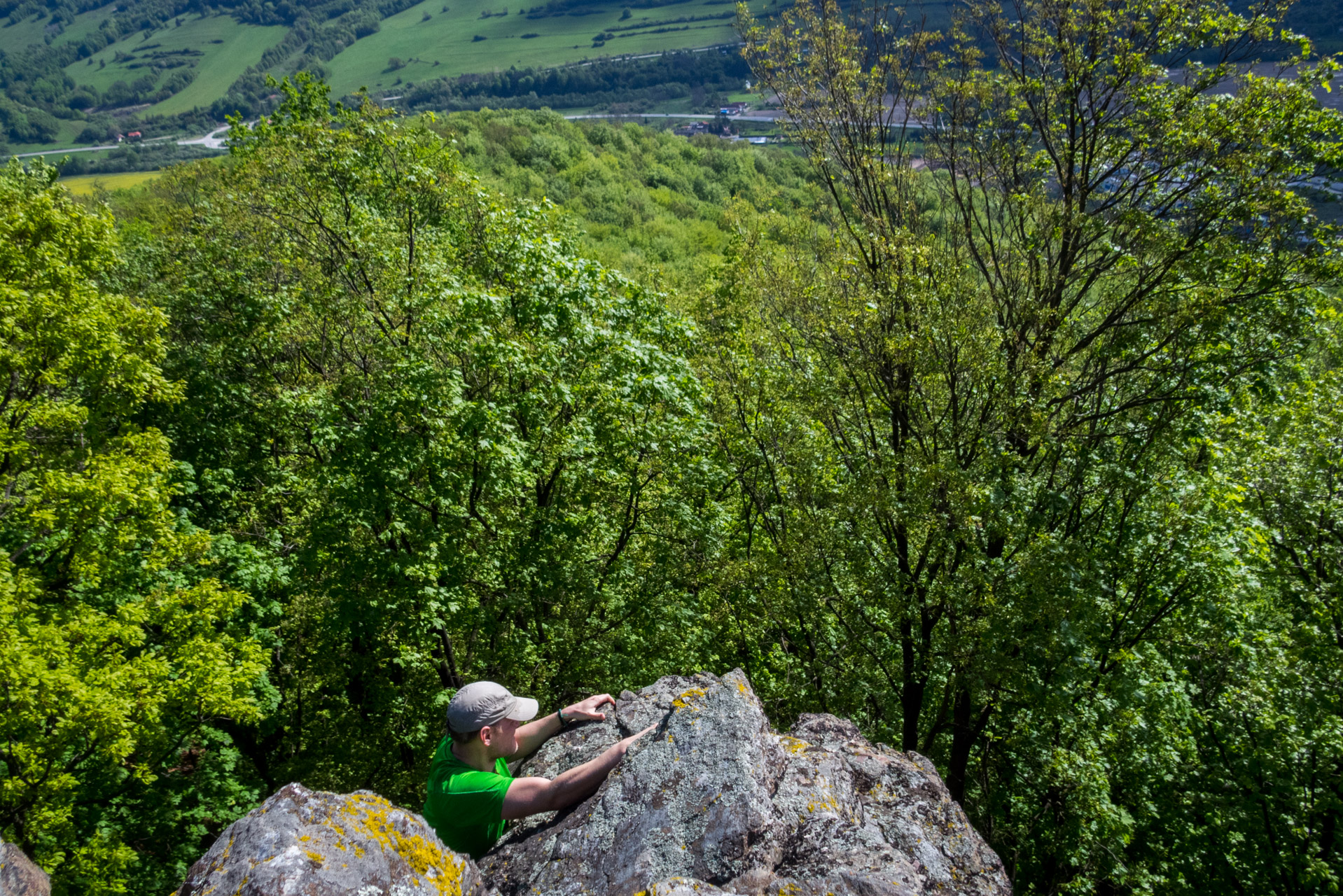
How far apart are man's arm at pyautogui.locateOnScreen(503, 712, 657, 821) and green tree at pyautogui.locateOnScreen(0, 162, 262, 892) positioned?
30.1 ft

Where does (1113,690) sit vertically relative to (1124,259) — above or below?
below

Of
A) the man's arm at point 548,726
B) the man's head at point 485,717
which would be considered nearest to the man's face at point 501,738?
the man's head at point 485,717

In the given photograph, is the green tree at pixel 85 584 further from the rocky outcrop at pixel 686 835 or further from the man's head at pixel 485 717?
the rocky outcrop at pixel 686 835

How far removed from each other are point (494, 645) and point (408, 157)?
12.6 metres

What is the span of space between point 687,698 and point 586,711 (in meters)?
1.15

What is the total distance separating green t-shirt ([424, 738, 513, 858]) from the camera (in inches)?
249

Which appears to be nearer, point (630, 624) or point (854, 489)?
point (854, 489)

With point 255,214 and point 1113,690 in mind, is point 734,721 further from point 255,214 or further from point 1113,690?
point 255,214

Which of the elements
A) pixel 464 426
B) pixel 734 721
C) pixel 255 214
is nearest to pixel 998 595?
pixel 734 721

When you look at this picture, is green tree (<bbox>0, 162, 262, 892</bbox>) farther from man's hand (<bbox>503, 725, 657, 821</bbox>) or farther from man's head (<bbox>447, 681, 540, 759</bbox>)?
man's hand (<bbox>503, 725, 657, 821</bbox>)

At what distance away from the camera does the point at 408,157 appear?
19141 mm

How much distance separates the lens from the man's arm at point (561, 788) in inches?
250

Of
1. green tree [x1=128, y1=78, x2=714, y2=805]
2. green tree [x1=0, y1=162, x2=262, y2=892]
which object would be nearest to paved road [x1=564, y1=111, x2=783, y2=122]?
green tree [x1=128, y1=78, x2=714, y2=805]

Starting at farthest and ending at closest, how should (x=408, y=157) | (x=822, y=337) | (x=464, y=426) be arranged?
(x=408, y=157), (x=822, y=337), (x=464, y=426)
